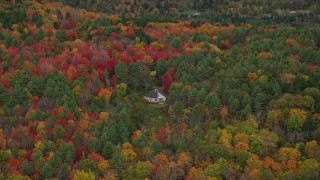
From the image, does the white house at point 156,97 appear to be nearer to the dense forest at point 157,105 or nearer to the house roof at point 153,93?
the house roof at point 153,93

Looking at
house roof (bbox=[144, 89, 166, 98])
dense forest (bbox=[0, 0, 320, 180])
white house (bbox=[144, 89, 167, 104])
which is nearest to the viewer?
dense forest (bbox=[0, 0, 320, 180])

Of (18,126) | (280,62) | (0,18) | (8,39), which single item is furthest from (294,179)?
(0,18)

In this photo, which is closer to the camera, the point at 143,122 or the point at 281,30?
the point at 143,122

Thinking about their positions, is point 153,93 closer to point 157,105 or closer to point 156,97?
point 156,97

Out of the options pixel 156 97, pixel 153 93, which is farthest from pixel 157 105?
pixel 153 93

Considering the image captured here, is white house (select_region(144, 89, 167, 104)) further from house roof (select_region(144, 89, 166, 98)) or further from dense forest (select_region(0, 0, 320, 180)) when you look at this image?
dense forest (select_region(0, 0, 320, 180))

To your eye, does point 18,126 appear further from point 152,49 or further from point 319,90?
point 319,90

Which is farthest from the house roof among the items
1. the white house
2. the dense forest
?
the dense forest

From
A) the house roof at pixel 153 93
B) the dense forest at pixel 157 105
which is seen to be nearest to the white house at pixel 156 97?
the house roof at pixel 153 93
